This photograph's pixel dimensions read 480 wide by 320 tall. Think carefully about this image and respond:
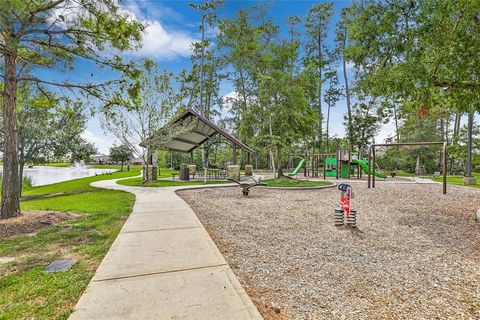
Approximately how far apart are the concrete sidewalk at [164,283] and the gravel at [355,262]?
31cm

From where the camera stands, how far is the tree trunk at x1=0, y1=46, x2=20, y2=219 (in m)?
6.14

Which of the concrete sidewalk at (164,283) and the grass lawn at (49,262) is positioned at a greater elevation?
the concrete sidewalk at (164,283)

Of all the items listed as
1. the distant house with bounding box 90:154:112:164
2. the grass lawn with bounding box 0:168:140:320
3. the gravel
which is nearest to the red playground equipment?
the gravel

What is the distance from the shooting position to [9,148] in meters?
6.16

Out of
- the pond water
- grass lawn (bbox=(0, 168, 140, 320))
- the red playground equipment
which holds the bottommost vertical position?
the pond water

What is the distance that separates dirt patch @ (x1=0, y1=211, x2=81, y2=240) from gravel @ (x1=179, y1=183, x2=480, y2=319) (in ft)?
11.7

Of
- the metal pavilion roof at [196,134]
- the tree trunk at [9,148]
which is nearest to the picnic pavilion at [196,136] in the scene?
the metal pavilion roof at [196,134]

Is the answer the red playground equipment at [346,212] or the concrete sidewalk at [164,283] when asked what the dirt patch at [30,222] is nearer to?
the concrete sidewalk at [164,283]

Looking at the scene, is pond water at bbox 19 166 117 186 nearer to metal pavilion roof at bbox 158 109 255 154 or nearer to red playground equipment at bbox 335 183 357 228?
metal pavilion roof at bbox 158 109 255 154

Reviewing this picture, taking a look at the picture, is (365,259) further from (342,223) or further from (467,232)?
(467,232)

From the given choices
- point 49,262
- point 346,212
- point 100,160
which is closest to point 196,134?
point 346,212

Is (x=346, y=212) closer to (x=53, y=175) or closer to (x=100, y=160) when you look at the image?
(x=53, y=175)

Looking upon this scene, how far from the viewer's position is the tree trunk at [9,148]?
6137mm

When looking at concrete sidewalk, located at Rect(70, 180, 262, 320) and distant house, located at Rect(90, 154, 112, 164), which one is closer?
concrete sidewalk, located at Rect(70, 180, 262, 320)
